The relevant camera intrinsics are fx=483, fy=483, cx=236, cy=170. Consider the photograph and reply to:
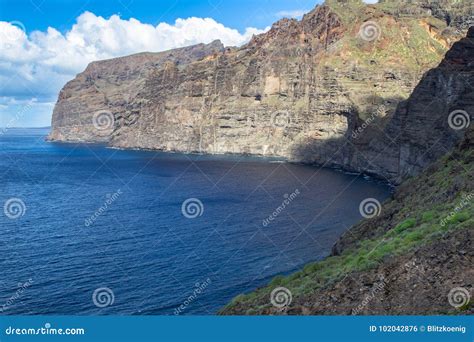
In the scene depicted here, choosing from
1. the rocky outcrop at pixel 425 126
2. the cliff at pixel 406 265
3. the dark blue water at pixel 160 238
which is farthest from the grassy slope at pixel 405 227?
the rocky outcrop at pixel 425 126

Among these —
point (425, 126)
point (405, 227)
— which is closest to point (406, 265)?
point (405, 227)

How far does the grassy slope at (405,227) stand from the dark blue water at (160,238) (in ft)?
65.7

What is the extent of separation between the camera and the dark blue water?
50.1 m

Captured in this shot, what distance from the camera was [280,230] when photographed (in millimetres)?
75812

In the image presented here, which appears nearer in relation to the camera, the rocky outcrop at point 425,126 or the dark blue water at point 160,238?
the dark blue water at point 160,238

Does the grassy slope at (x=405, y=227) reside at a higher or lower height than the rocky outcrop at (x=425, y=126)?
lower

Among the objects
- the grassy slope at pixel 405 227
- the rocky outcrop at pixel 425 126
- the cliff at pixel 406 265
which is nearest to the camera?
the cliff at pixel 406 265

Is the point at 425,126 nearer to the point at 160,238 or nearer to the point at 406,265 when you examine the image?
the point at 160,238

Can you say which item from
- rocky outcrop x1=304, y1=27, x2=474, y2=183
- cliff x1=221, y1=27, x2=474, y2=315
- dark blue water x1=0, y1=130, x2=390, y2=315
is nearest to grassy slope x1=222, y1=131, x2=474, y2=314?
cliff x1=221, y1=27, x2=474, y2=315

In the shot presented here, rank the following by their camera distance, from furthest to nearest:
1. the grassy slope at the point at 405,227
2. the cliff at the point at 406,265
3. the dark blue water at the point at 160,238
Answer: the dark blue water at the point at 160,238
the grassy slope at the point at 405,227
the cliff at the point at 406,265

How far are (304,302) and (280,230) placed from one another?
5421 cm

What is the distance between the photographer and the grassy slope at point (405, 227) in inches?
917

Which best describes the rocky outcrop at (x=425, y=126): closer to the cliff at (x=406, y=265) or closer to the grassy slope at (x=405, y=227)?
the grassy slope at (x=405, y=227)

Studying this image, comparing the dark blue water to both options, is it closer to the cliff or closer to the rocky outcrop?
the rocky outcrop
